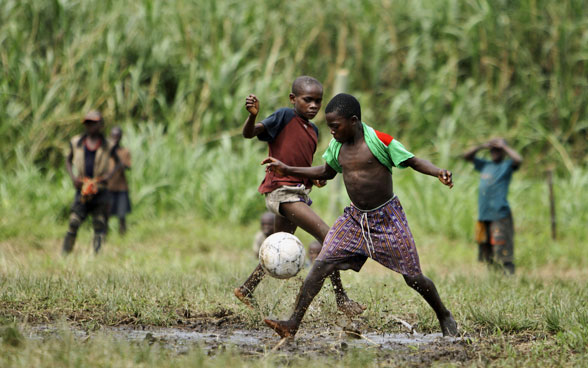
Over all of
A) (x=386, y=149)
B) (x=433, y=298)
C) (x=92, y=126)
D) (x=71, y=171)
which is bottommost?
(x=433, y=298)

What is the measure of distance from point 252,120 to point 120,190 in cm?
599

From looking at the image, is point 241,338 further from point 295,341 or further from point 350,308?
point 350,308

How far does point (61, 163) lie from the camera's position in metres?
13.0

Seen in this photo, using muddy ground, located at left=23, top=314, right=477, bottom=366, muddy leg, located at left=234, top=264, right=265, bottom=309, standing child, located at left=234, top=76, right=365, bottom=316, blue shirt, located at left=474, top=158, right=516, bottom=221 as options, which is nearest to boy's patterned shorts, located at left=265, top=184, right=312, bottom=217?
standing child, located at left=234, top=76, right=365, bottom=316

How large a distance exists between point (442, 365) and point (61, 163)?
10.2 meters

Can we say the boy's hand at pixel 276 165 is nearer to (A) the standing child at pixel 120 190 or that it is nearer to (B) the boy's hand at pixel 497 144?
(B) the boy's hand at pixel 497 144

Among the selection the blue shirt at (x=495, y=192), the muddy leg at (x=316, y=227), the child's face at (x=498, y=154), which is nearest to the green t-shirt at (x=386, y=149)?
the muddy leg at (x=316, y=227)

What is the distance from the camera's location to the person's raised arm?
5215mm

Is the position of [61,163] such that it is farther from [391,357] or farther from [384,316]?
[391,357]

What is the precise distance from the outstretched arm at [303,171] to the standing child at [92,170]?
4.32 metres

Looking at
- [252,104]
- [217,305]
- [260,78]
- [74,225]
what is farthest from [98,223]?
[260,78]

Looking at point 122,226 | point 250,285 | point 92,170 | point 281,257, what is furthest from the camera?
point 122,226

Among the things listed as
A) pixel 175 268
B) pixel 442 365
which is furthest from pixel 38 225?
pixel 442 365

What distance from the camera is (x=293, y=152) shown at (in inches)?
225
